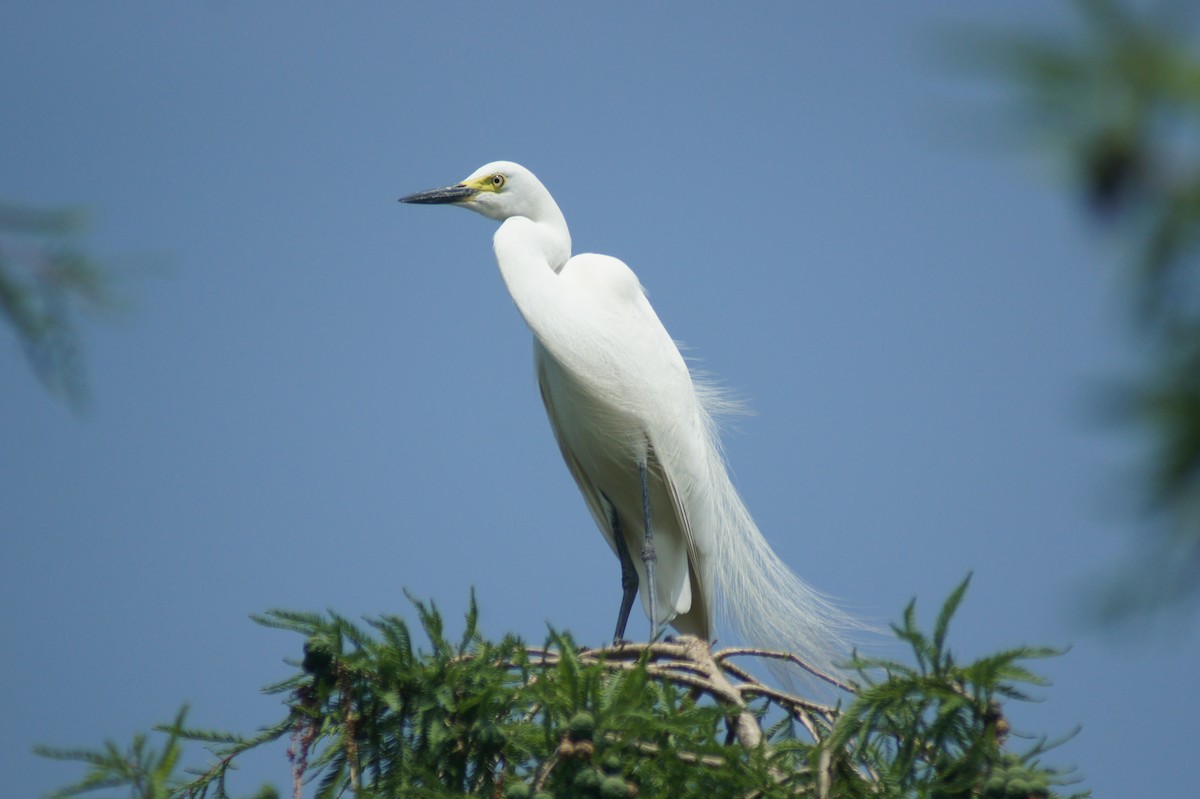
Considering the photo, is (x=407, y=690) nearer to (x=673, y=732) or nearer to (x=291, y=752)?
(x=291, y=752)

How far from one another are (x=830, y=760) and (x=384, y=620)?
1169mm

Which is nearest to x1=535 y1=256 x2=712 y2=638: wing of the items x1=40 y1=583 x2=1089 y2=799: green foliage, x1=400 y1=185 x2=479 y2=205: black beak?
x1=400 y1=185 x2=479 y2=205: black beak

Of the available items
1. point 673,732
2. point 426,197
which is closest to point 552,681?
point 673,732

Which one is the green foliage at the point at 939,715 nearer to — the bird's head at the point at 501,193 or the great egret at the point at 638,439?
the great egret at the point at 638,439

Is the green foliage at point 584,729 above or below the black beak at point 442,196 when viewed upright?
below

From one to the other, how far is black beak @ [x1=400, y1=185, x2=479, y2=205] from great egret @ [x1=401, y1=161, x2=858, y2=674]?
0.73 ft

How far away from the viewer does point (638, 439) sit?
588cm

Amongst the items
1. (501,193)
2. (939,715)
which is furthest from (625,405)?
(939,715)

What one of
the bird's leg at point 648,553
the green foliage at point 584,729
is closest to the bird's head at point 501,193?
the bird's leg at point 648,553

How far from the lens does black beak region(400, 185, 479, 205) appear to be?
259 inches

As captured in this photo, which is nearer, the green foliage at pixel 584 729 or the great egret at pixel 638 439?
the green foliage at pixel 584 729

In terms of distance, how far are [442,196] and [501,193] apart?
0.43 meters

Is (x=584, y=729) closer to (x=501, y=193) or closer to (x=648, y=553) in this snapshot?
(x=648, y=553)

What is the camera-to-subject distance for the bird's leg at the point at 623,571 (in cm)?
601
